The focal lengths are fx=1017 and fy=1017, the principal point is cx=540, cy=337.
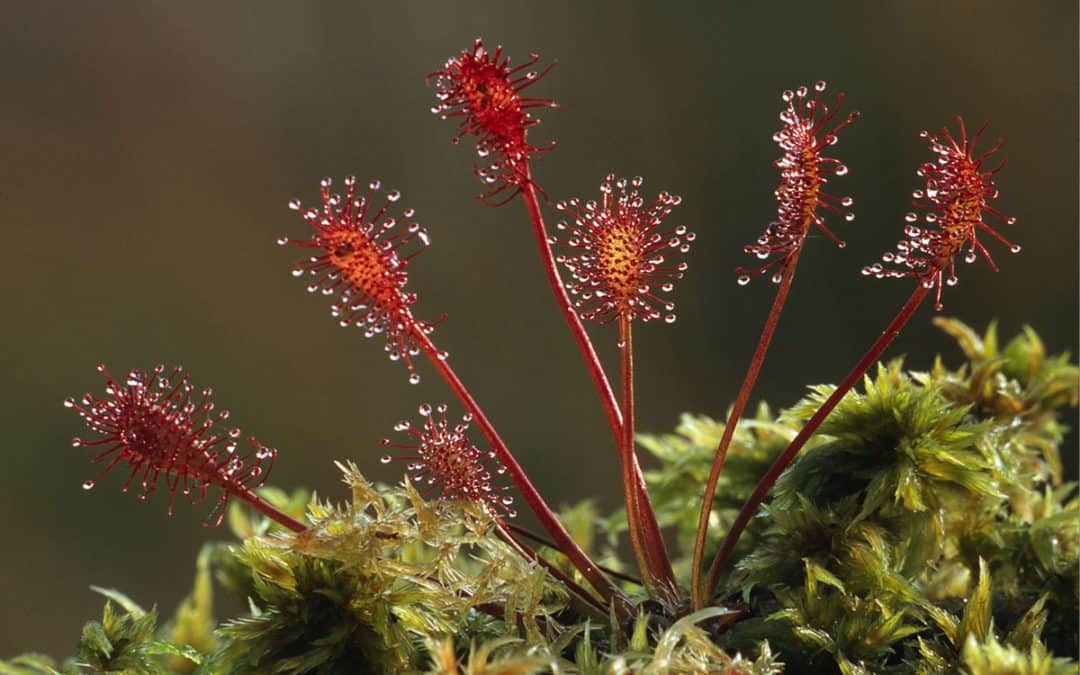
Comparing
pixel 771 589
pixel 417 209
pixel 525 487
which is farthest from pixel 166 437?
pixel 417 209

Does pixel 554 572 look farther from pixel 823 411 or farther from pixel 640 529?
pixel 823 411

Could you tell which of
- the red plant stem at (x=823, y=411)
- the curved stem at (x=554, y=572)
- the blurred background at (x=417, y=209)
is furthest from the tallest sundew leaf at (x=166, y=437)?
the blurred background at (x=417, y=209)

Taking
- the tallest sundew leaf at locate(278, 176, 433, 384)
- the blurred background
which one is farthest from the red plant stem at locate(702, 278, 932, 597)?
the blurred background

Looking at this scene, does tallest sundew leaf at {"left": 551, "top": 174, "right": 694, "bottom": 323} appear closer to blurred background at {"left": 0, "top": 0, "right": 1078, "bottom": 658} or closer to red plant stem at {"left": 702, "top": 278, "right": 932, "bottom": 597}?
red plant stem at {"left": 702, "top": 278, "right": 932, "bottom": 597}

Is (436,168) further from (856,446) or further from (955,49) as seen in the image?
(856,446)

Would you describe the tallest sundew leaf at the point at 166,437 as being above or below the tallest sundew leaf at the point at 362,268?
below

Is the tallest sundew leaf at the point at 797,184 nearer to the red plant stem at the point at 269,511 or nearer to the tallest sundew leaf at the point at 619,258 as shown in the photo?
the tallest sundew leaf at the point at 619,258
